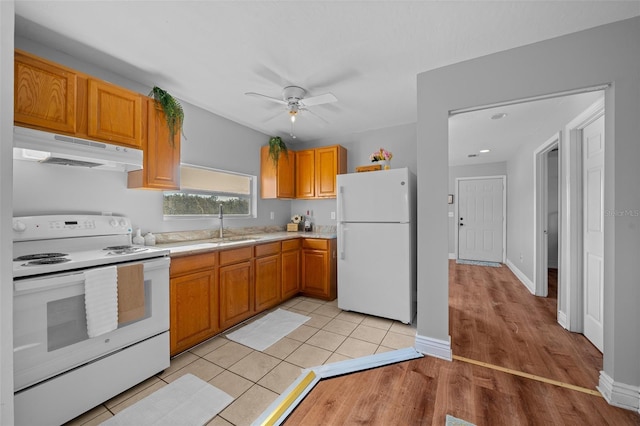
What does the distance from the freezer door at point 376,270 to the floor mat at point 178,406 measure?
5.65 ft

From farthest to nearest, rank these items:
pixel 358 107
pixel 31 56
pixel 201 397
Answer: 1. pixel 358 107
2. pixel 201 397
3. pixel 31 56

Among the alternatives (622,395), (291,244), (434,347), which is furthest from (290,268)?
(622,395)

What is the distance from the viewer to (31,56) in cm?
163

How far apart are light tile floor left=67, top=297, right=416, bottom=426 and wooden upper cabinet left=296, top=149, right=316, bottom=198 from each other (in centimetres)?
190

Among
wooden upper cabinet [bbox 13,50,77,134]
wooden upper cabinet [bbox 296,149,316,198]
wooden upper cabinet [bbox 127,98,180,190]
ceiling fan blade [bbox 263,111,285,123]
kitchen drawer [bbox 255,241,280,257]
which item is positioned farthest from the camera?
wooden upper cabinet [bbox 296,149,316,198]

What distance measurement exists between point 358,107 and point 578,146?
2.30 meters

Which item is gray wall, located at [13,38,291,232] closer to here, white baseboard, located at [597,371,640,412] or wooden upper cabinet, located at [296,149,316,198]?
wooden upper cabinet, located at [296,149,316,198]

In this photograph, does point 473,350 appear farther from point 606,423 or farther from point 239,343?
point 239,343

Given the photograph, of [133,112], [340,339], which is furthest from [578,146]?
[133,112]

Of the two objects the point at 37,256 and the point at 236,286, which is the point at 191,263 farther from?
the point at 37,256

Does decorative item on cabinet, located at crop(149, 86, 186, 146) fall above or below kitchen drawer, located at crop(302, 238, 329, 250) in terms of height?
above

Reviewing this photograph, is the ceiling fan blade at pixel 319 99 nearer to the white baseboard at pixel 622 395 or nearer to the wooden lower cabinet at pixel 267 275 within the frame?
the wooden lower cabinet at pixel 267 275

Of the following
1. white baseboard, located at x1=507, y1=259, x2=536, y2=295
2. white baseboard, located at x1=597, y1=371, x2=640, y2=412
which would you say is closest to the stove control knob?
white baseboard, located at x1=597, y1=371, x2=640, y2=412

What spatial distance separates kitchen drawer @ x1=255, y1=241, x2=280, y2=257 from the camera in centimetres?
301
